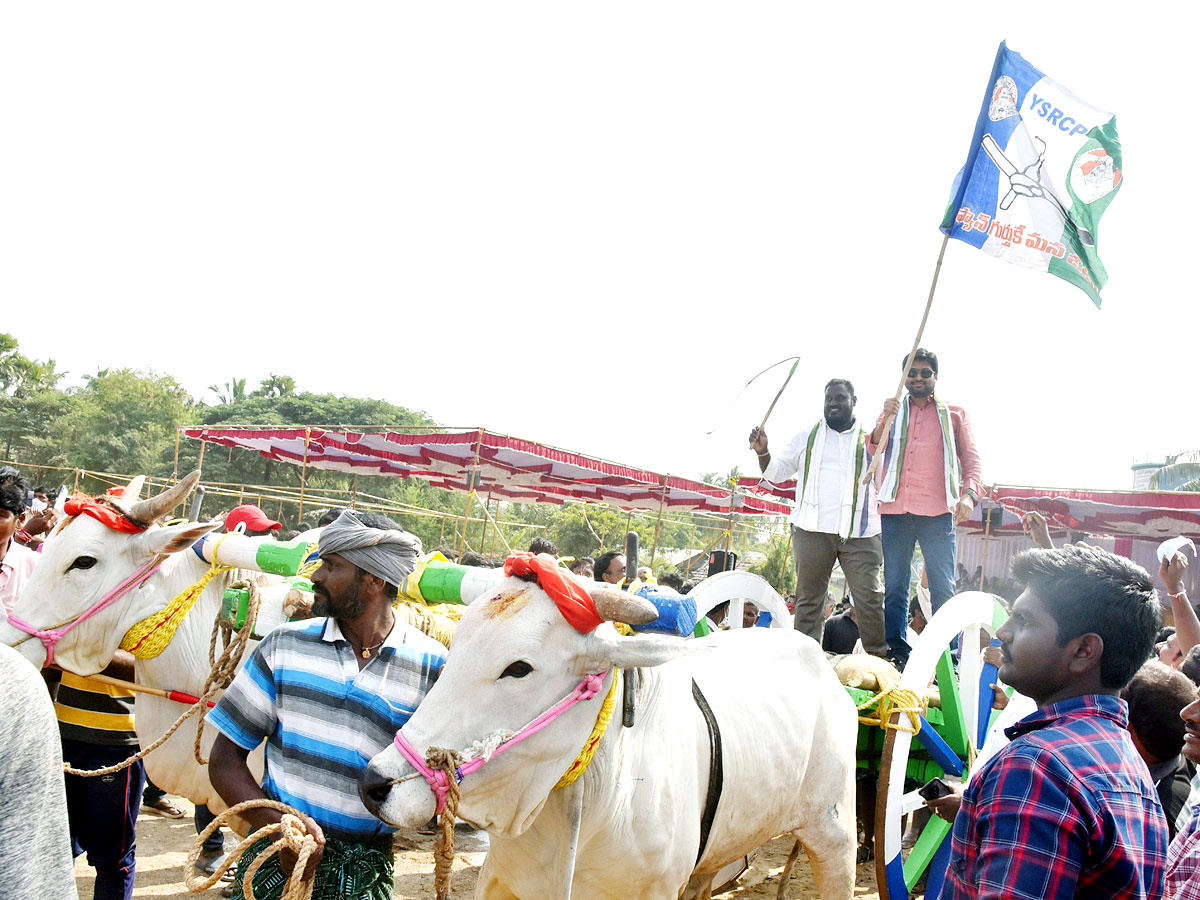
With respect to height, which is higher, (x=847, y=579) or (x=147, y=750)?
(x=847, y=579)

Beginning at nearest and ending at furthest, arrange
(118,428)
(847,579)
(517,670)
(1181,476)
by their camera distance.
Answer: (517,670), (847,579), (1181,476), (118,428)

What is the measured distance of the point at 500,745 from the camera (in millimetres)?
2363

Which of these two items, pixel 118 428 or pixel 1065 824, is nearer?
pixel 1065 824

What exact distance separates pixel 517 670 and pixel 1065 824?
1.43 m

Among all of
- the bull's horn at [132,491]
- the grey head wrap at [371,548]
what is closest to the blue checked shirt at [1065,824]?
the grey head wrap at [371,548]

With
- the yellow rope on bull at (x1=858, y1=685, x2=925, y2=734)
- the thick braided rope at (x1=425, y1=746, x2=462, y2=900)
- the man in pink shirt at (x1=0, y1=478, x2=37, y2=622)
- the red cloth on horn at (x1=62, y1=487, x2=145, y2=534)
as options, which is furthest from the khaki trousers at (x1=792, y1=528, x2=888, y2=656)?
the man in pink shirt at (x1=0, y1=478, x2=37, y2=622)

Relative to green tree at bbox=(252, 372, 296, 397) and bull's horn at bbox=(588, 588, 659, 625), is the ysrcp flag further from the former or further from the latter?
green tree at bbox=(252, 372, 296, 397)

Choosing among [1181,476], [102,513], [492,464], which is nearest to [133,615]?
[102,513]

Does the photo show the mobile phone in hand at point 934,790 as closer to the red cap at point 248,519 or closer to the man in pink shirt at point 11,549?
the red cap at point 248,519

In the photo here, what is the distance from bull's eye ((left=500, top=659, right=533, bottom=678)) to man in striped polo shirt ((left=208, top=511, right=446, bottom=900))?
39cm

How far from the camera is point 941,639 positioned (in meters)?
4.11

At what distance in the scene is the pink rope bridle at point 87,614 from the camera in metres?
3.79

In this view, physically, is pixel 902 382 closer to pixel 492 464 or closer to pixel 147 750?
pixel 147 750

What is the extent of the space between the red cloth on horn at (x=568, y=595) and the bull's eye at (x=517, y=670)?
0.62ft
